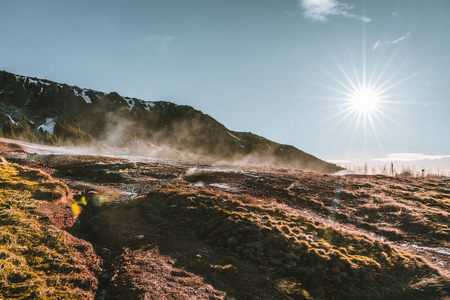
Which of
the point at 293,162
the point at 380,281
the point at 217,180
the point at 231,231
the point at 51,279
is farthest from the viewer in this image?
the point at 293,162

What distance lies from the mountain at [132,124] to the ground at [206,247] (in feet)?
306

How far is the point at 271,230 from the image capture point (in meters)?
14.4

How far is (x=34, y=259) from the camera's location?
8.72m

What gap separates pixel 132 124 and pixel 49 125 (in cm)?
4481

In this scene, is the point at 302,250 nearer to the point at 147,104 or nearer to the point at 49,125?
the point at 49,125

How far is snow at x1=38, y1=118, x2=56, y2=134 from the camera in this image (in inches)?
4528

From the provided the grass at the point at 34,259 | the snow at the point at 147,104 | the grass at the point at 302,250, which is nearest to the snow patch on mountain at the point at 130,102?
the snow at the point at 147,104

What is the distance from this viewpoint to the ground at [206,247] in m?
8.68

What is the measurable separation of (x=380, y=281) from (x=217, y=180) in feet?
77.7

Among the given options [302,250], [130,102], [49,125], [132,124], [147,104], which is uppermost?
[147,104]

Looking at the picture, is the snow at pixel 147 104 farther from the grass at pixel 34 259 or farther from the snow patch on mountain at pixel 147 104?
the grass at pixel 34 259

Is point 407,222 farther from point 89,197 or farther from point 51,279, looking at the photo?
point 89,197

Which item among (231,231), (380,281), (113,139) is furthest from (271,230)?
(113,139)

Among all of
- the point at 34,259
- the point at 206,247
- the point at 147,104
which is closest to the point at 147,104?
the point at 147,104
